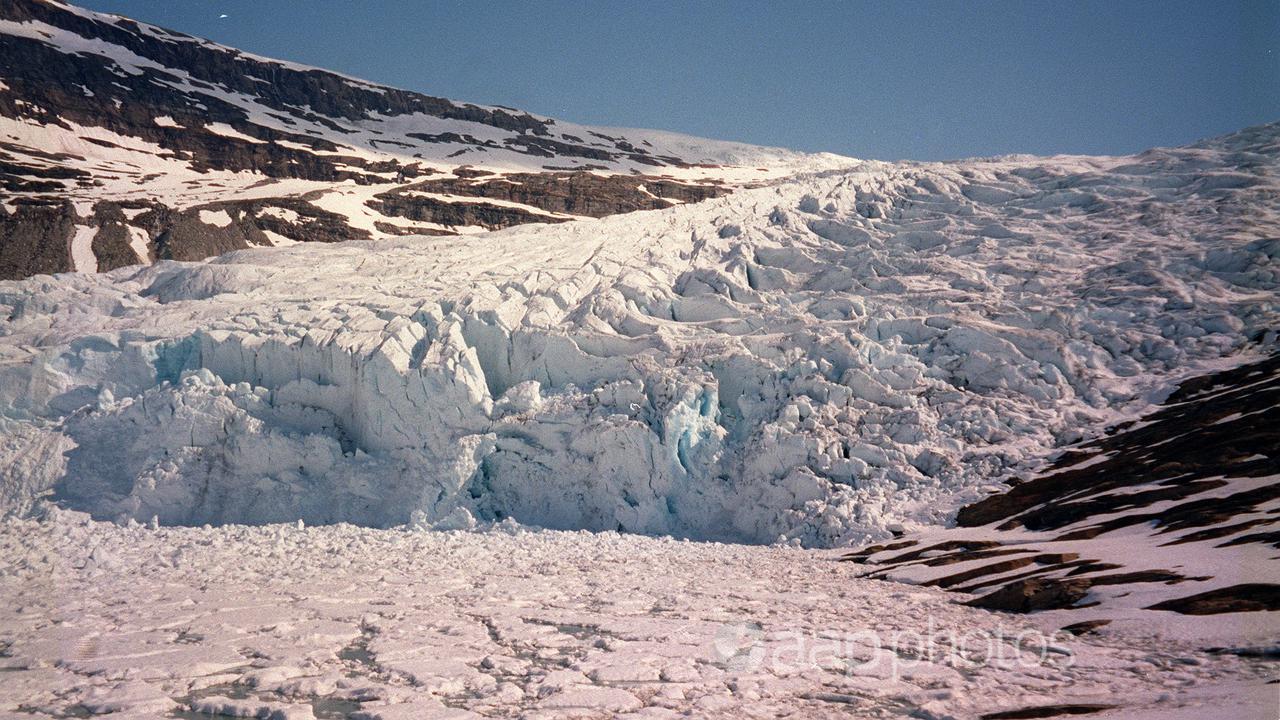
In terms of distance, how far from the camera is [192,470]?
16781mm

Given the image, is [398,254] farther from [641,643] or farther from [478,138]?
[478,138]

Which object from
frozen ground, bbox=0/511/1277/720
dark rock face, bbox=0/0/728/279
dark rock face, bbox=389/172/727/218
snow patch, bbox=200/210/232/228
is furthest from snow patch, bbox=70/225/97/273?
frozen ground, bbox=0/511/1277/720

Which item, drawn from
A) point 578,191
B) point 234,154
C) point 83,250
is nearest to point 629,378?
point 83,250

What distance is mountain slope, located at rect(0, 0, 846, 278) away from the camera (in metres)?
40.0

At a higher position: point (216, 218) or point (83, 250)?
point (216, 218)

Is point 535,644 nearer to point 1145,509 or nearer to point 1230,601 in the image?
point 1230,601

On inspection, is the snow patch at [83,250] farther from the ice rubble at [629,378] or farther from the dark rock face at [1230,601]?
the dark rock face at [1230,601]

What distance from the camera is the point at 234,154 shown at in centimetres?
6028

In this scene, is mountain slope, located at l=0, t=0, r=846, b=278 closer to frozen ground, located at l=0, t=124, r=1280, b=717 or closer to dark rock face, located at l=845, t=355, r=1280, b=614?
frozen ground, located at l=0, t=124, r=1280, b=717

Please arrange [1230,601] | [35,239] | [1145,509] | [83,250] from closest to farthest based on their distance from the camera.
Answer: [1230,601]
[1145,509]
[35,239]
[83,250]

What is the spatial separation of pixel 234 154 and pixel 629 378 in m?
54.7

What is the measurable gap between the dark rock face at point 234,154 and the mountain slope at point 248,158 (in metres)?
0.18

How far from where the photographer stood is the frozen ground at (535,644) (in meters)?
6.69

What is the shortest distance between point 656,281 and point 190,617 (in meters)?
13.9
